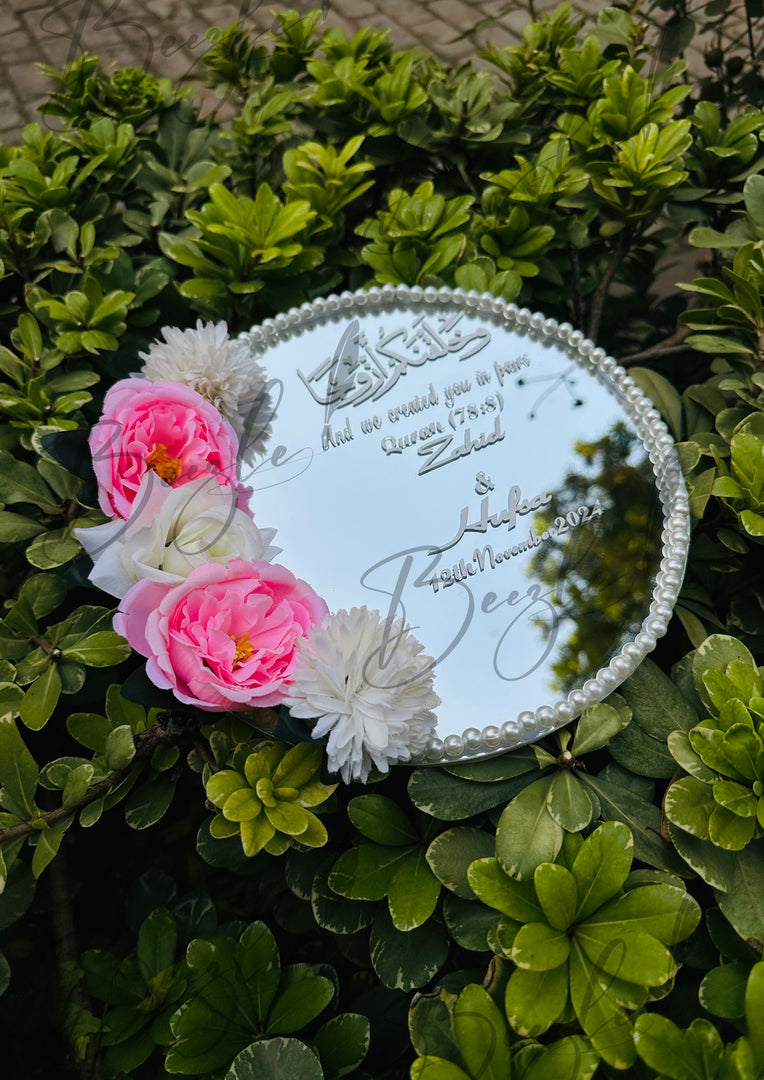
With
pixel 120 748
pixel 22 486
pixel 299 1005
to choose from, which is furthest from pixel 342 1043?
pixel 22 486

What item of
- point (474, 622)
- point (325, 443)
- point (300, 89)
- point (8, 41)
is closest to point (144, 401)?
point (325, 443)

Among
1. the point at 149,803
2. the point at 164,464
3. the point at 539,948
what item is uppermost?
the point at 164,464

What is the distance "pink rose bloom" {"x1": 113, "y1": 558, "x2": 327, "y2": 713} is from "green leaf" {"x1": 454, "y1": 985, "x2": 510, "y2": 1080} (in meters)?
0.34

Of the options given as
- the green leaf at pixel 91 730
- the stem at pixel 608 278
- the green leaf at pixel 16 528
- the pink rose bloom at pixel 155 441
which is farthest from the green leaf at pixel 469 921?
the stem at pixel 608 278

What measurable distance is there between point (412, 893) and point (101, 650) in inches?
17.8

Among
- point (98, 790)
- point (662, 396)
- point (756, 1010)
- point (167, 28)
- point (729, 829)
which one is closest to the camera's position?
point (756, 1010)

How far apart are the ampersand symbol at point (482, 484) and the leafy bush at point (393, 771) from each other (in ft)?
0.88

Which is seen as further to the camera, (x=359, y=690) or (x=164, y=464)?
(x=164, y=464)

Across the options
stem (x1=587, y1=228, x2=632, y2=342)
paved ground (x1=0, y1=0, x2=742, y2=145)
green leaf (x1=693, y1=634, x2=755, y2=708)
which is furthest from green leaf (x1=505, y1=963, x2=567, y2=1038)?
paved ground (x1=0, y1=0, x2=742, y2=145)

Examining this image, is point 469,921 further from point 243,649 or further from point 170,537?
point 170,537

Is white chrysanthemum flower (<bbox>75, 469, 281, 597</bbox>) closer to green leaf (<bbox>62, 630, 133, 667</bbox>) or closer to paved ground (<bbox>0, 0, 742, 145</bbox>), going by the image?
green leaf (<bbox>62, 630, 133, 667</bbox>)

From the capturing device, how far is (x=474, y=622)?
39.4 inches

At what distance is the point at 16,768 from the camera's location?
2.99 feet

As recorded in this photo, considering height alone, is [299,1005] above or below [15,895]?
below
